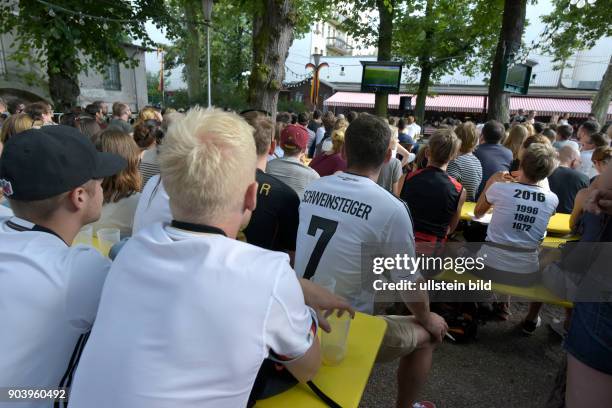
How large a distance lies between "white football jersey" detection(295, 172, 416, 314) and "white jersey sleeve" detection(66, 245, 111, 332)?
117 cm

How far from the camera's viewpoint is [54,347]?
3.77 ft

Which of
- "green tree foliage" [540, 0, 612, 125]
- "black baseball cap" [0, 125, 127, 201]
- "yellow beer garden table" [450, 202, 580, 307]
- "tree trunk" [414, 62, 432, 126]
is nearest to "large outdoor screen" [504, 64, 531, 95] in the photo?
"green tree foliage" [540, 0, 612, 125]

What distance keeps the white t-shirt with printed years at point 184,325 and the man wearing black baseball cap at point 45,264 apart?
22cm

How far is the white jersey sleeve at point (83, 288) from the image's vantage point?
1.14m

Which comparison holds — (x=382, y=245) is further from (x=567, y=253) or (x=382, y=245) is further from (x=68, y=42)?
(x=68, y=42)

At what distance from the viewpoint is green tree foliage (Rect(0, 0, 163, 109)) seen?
8.41 metres

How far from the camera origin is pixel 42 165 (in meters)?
1.31

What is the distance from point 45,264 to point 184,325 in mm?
555

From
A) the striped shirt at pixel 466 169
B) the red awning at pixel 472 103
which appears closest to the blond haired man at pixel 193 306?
the striped shirt at pixel 466 169

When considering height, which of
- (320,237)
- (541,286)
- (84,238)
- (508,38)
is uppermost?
(508,38)

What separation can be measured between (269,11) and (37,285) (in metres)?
5.24

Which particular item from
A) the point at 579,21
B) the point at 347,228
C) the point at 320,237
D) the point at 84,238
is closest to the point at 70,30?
the point at 84,238

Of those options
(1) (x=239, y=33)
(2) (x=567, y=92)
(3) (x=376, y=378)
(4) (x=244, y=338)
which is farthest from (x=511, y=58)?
(1) (x=239, y=33)

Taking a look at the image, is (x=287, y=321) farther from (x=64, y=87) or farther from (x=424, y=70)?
(x=424, y=70)
